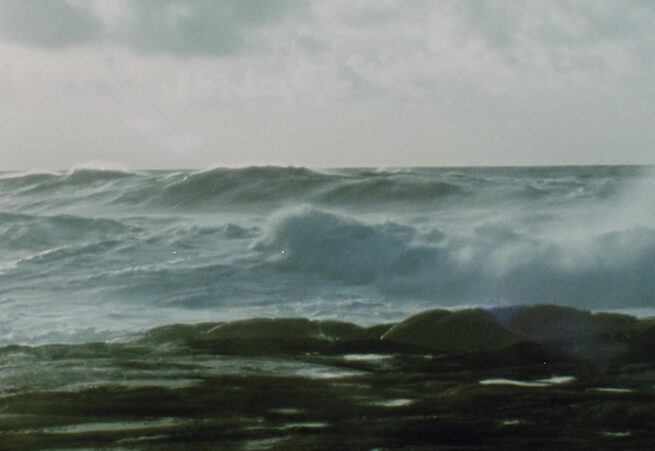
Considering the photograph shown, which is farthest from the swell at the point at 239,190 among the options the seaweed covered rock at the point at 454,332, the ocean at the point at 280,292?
the seaweed covered rock at the point at 454,332

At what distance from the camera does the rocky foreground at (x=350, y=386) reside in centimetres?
478

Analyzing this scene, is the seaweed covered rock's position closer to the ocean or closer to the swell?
the ocean

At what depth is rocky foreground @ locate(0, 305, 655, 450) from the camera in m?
4.78

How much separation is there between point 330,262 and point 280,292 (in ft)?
5.29

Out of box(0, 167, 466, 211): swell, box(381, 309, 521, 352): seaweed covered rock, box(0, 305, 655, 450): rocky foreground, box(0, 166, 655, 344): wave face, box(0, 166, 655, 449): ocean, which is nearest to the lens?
box(0, 305, 655, 450): rocky foreground

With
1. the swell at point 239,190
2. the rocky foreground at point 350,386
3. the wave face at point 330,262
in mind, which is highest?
the swell at point 239,190

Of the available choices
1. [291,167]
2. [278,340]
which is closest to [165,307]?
[278,340]

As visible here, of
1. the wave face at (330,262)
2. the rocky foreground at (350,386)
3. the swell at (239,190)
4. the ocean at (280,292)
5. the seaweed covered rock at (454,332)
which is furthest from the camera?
the swell at (239,190)

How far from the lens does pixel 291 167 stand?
24.6 m

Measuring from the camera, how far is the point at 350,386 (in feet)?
19.1

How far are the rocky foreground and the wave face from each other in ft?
3.61

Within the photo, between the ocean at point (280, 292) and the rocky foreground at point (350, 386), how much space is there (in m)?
0.02

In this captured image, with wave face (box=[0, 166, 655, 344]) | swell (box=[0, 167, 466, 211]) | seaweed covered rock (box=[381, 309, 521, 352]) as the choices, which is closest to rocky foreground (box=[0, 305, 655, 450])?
seaweed covered rock (box=[381, 309, 521, 352])

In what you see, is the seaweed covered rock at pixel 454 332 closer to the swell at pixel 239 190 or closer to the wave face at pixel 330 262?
the wave face at pixel 330 262
